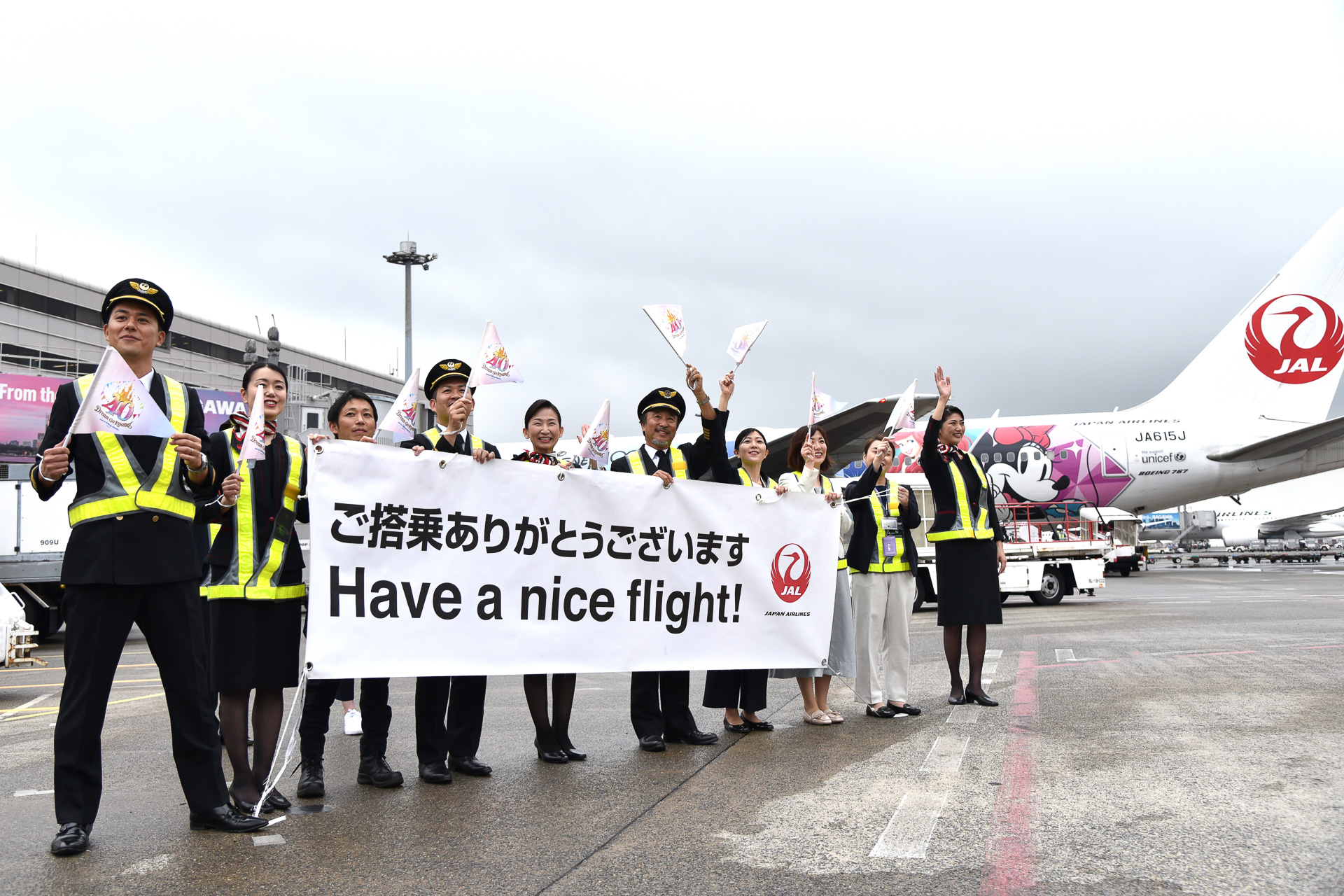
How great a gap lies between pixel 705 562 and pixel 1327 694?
13.6 feet

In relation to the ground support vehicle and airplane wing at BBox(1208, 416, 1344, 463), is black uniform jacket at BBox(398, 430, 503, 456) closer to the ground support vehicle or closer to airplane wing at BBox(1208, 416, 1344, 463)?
the ground support vehicle

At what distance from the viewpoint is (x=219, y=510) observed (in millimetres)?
4059

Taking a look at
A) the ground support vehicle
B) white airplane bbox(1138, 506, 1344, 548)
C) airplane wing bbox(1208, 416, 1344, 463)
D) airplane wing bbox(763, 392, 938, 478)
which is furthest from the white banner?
white airplane bbox(1138, 506, 1344, 548)

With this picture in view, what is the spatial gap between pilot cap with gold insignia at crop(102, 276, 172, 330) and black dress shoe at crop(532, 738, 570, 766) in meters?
2.61

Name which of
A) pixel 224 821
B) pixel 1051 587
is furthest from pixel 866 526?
pixel 1051 587

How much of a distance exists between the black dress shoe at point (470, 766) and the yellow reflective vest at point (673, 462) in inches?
66.1

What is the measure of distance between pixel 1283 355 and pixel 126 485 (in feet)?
99.3

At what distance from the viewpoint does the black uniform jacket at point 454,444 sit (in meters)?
4.80

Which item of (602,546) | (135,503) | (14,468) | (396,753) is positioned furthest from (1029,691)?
(14,468)

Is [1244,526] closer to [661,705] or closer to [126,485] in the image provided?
[661,705]

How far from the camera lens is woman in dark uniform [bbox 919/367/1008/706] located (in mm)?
6328

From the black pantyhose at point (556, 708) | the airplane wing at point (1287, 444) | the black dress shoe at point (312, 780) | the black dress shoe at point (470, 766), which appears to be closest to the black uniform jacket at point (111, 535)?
the black dress shoe at point (312, 780)

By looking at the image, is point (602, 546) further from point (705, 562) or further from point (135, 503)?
point (135, 503)

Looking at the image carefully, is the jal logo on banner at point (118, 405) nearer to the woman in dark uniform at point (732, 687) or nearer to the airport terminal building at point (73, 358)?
the woman in dark uniform at point (732, 687)
